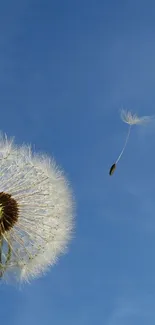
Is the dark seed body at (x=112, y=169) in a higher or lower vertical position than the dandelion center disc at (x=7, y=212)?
higher

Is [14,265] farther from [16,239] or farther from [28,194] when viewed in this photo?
[28,194]

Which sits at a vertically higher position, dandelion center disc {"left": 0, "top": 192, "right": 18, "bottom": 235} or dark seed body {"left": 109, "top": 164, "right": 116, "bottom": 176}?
dark seed body {"left": 109, "top": 164, "right": 116, "bottom": 176}

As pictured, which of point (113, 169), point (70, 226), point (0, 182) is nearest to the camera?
point (113, 169)

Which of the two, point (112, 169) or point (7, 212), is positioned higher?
point (112, 169)

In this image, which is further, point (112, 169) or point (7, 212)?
point (7, 212)

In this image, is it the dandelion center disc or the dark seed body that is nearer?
the dark seed body

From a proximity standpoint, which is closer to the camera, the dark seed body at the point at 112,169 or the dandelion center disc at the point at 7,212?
the dark seed body at the point at 112,169

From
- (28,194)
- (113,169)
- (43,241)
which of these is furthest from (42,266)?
(113,169)
